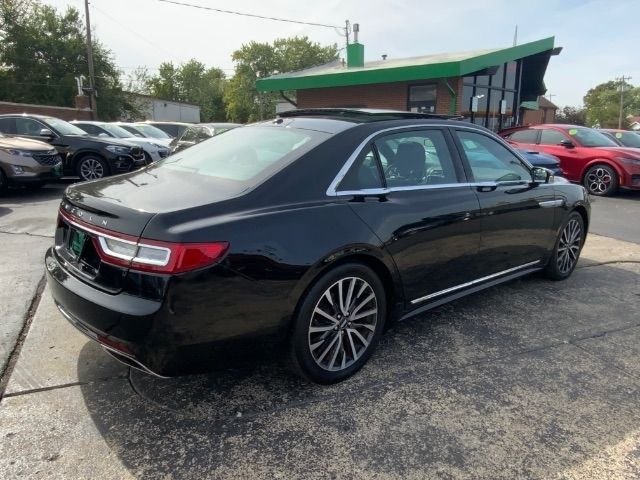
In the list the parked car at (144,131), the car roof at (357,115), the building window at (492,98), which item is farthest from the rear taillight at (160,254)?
the building window at (492,98)

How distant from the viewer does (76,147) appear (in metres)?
10.4

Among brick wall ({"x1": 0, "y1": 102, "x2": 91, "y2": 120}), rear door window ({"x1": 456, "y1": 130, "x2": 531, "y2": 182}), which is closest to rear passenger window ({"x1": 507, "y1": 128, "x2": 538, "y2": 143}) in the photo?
rear door window ({"x1": 456, "y1": 130, "x2": 531, "y2": 182})

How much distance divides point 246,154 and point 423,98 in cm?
1425

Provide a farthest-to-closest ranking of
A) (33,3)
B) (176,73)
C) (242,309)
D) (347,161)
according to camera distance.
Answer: (176,73) < (33,3) < (347,161) < (242,309)

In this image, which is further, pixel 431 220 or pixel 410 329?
pixel 410 329

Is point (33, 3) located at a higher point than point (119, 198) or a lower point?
higher

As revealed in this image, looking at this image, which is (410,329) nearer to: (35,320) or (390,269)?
→ (390,269)

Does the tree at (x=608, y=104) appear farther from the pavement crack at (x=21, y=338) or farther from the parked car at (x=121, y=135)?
the pavement crack at (x=21, y=338)

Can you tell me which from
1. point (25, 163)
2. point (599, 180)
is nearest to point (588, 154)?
point (599, 180)

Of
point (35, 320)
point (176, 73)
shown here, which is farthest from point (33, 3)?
point (35, 320)

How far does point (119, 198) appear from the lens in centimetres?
262

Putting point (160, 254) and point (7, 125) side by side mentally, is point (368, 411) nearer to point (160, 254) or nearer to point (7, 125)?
point (160, 254)

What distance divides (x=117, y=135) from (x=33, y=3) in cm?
3920

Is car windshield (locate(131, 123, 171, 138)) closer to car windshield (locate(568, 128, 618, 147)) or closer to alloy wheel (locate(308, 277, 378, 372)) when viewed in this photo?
car windshield (locate(568, 128, 618, 147))
